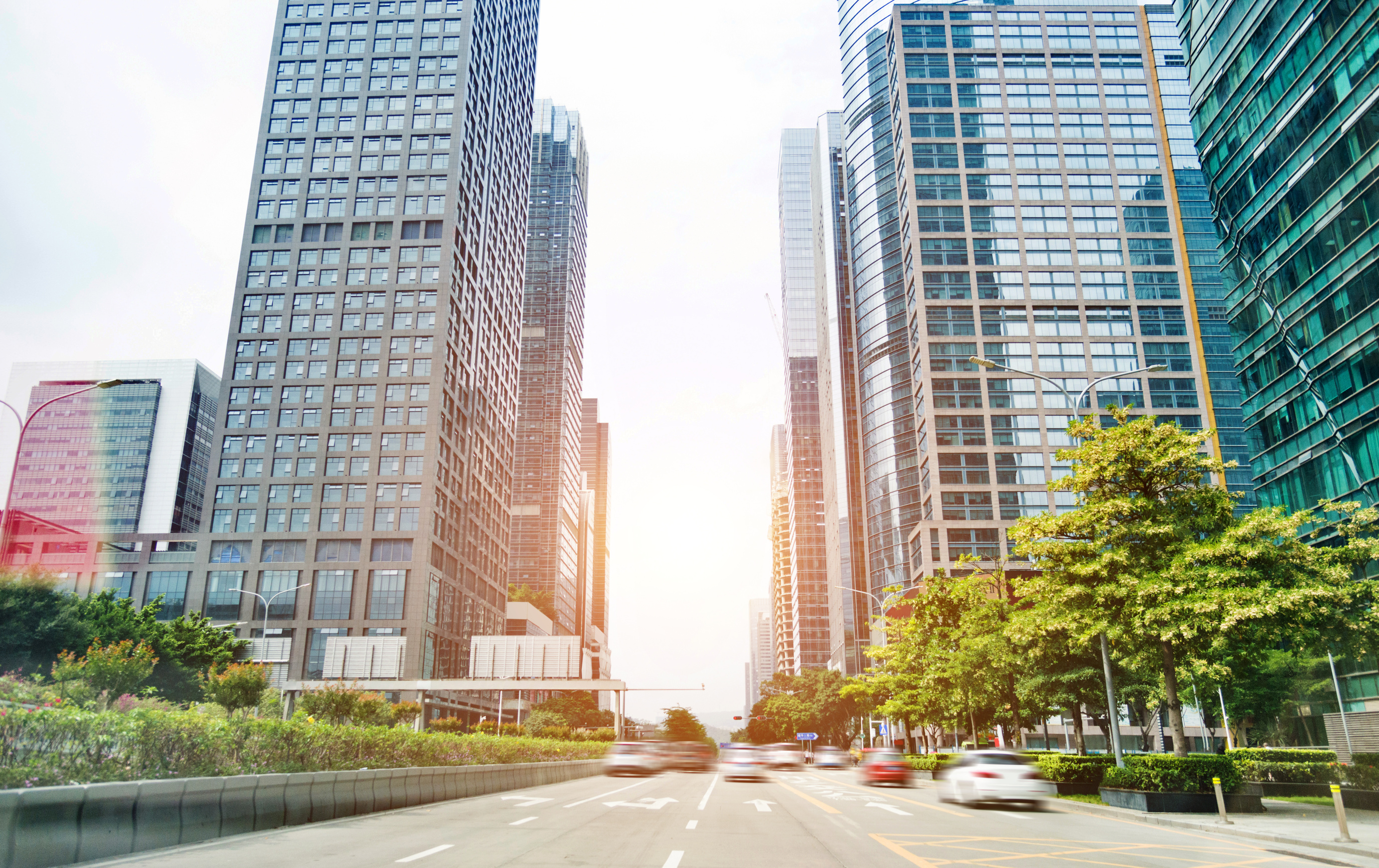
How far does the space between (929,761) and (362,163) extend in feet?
312

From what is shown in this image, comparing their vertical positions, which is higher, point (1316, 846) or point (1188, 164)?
point (1188, 164)

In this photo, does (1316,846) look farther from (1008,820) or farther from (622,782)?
(622,782)

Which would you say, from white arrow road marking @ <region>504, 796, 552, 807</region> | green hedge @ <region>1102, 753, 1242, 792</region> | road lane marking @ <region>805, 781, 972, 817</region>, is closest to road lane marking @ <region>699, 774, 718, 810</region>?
white arrow road marking @ <region>504, 796, 552, 807</region>

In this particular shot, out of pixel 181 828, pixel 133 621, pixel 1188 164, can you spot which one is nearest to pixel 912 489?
pixel 1188 164

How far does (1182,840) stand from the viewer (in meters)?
15.9

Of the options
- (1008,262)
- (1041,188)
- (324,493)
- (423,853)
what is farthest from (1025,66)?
(423,853)

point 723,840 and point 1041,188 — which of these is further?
point 1041,188

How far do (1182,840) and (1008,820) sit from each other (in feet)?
12.5

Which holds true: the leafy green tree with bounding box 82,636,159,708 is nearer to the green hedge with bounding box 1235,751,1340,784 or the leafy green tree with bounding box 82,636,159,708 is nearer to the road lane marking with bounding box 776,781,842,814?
the road lane marking with bounding box 776,781,842,814

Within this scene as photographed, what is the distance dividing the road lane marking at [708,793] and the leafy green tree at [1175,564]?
10.6 m

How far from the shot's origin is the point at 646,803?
2248 cm

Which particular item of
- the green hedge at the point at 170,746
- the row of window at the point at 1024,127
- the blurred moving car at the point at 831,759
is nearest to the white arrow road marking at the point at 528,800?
the green hedge at the point at 170,746

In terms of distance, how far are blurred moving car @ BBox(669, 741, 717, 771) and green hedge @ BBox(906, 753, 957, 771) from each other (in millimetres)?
10288

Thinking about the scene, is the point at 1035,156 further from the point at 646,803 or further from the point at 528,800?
the point at 528,800
